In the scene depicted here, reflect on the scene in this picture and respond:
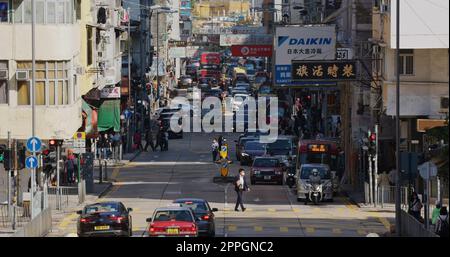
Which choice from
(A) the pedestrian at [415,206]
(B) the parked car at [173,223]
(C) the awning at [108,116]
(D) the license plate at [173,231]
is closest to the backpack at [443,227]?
(A) the pedestrian at [415,206]

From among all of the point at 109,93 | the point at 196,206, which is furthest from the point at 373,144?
the point at 109,93

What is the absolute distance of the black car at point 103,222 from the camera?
140 feet

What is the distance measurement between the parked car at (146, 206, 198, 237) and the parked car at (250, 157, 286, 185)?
27585mm

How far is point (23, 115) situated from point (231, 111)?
6798 cm

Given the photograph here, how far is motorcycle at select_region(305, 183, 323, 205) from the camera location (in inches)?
2345

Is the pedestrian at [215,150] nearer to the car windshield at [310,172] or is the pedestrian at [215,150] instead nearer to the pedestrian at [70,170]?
the pedestrian at [70,170]

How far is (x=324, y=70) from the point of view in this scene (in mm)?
63531

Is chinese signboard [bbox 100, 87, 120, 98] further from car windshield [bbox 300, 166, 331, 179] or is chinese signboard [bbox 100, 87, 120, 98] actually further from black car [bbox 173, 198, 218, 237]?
black car [bbox 173, 198, 218, 237]

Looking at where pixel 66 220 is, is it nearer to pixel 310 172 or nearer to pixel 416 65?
pixel 310 172

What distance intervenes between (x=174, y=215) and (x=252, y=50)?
61.8 m

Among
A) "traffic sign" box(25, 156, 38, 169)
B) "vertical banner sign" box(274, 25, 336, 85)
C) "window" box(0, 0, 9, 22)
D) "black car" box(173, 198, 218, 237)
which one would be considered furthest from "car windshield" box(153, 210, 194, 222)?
"vertical banner sign" box(274, 25, 336, 85)

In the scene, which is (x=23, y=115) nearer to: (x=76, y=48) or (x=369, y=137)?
(x=76, y=48)

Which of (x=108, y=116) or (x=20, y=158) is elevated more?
(x=108, y=116)
